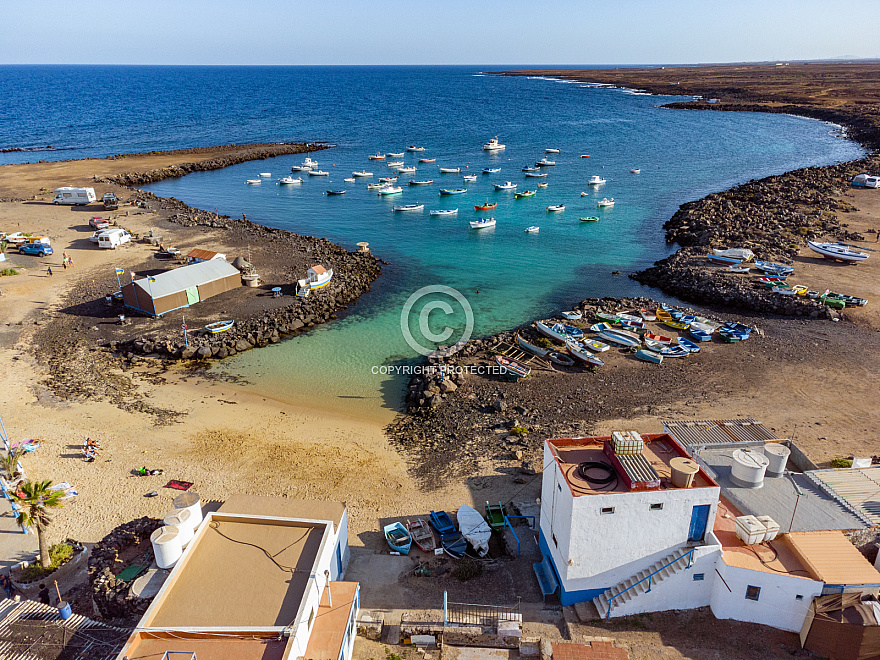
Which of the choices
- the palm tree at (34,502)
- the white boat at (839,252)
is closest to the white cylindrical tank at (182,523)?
the palm tree at (34,502)

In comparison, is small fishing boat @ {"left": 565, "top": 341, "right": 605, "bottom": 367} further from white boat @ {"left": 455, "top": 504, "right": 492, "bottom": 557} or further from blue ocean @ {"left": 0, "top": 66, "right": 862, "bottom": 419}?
white boat @ {"left": 455, "top": 504, "right": 492, "bottom": 557}

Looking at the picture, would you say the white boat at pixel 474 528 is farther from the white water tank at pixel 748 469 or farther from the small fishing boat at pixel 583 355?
the small fishing boat at pixel 583 355

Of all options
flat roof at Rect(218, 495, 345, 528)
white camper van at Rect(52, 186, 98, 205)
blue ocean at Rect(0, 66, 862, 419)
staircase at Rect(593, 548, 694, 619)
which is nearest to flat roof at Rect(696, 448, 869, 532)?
staircase at Rect(593, 548, 694, 619)

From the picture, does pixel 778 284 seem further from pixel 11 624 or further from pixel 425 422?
pixel 11 624

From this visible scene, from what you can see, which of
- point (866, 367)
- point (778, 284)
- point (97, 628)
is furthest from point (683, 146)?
point (97, 628)

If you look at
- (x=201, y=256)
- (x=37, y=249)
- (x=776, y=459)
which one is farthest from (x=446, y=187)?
(x=776, y=459)

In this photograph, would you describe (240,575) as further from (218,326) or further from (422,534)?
(218,326)
